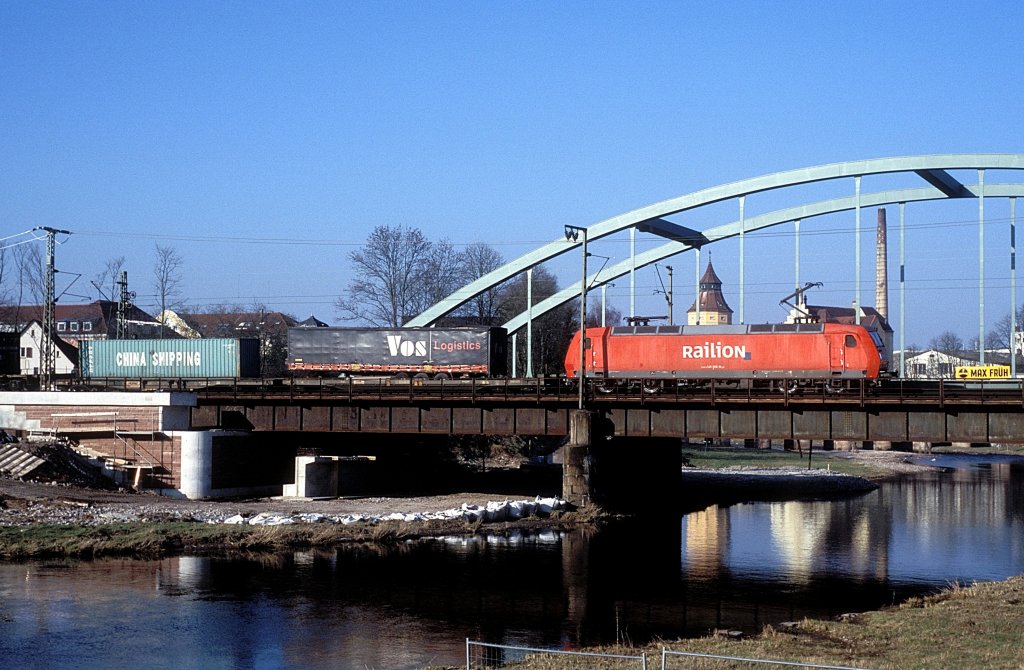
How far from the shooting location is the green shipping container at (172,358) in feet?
211

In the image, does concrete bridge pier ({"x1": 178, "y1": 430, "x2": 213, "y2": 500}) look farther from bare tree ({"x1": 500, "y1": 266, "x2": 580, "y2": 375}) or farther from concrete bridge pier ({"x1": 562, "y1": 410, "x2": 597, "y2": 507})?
bare tree ({"x1": 500, "y1": 266, "x2": 580, "y2": 375})

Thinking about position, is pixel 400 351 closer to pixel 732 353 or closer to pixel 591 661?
pixel 732 353

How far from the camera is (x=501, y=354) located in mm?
66500

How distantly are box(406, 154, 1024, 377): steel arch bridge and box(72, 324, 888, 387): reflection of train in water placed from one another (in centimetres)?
960

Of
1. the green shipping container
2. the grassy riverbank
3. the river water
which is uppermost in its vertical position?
the green shipping container

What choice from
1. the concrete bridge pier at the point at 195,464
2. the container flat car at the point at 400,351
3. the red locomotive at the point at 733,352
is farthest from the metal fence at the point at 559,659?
the container flat car at the point at 400,351

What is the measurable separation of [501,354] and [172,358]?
1996 cm

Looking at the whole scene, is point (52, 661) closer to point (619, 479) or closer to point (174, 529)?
point (174, 529)

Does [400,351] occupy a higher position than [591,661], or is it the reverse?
[400,351]

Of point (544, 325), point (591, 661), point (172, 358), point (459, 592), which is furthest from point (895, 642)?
point (544, 325)

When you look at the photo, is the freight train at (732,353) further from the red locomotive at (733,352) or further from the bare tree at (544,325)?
the bare tree at (544,325)

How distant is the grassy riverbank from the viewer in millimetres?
20812

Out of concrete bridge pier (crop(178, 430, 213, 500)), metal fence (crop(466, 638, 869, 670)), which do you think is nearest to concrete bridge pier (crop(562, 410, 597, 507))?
concrete bridge pier (crop(178, 430, 213, 500))

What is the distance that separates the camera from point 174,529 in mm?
40219
